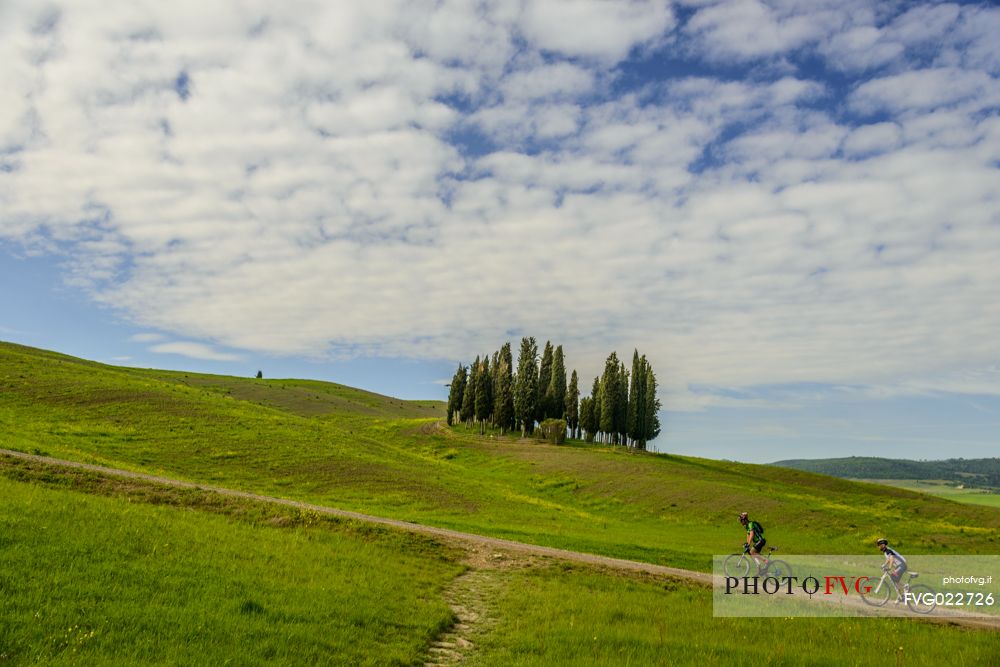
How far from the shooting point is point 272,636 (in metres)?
11.5

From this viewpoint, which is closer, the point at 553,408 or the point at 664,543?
the point at 664,543

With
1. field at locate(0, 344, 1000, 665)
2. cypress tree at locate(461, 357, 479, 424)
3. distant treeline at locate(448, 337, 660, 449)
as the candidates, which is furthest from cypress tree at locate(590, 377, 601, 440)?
field at locate(0, 344, 1000, 665)

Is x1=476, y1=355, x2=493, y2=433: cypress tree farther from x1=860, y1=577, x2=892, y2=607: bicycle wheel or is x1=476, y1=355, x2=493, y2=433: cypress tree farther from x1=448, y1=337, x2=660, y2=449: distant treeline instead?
x1=860, y1=577, x2=892, y2=607: bicycle wheel

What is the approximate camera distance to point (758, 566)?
76.6 feet

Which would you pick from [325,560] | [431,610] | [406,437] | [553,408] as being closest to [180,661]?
[431,610]

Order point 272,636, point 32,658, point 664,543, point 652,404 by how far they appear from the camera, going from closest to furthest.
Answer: point 32,658 → point 272,636 → point 664,543 → point 652,404

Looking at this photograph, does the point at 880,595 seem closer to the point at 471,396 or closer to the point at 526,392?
the point at 526,392

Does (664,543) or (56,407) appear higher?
(56,407)

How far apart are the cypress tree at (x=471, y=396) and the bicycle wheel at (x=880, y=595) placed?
3864 inches

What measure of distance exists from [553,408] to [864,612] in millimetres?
97627

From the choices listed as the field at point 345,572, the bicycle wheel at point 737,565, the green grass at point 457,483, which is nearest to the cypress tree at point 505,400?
the green grass at point 457,483

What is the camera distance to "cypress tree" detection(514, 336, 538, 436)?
4350 inches

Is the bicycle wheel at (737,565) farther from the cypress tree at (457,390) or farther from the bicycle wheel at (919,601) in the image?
the cypress tree at (457,390)

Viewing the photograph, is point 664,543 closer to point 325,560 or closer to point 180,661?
point 325,560
